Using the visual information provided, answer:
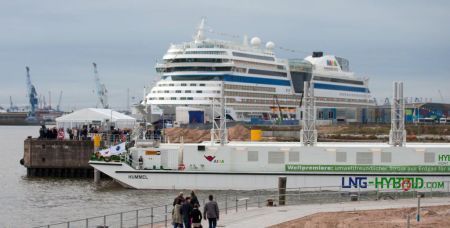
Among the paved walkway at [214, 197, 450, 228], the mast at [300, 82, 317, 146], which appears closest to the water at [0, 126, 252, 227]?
the mast at [300, 82, 317, 146]

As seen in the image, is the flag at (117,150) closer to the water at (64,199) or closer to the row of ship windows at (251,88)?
the water at (64,199)

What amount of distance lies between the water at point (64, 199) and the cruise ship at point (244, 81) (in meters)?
36.1

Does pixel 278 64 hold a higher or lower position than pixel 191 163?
higher

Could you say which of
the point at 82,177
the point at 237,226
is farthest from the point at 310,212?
the point at 82,177

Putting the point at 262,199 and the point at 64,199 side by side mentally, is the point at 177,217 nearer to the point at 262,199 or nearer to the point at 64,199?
the point at 262,199

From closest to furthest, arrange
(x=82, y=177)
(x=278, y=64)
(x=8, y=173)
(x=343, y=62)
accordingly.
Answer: (x=82, y=177), (x=8, y=173), (x=278, y=64), (x=343, y=62)

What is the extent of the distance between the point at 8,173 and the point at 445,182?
34.5 metres

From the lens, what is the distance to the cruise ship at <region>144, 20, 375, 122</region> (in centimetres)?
9856

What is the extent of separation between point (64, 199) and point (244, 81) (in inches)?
2498

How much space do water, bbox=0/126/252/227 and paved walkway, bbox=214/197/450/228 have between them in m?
9.14

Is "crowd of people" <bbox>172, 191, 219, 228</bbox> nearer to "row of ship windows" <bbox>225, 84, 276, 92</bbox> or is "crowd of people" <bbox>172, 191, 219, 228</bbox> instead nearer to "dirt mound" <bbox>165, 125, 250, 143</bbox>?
"dirt mound" <bbox>165, 125, 250, 143</bbox>

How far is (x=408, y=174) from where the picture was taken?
144 ft

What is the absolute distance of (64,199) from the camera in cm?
4438

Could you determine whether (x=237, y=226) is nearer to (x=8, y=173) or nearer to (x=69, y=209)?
(x=69, y=209)
